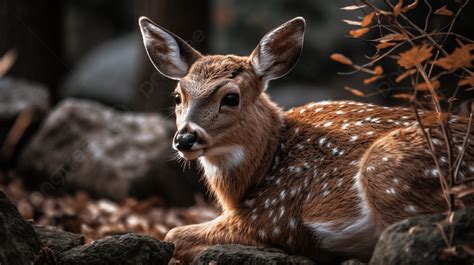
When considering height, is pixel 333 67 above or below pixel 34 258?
below

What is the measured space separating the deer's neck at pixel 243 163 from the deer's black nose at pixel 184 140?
563 mm

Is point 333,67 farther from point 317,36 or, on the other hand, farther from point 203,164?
point 203,164

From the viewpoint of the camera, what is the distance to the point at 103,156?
10.4 m

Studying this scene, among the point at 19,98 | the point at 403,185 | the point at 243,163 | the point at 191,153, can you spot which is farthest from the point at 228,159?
the point at 19,98

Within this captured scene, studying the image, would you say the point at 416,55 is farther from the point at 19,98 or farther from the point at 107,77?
the point at 107,77

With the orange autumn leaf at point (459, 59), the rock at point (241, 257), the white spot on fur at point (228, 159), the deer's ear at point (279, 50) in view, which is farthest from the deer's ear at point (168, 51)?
the orange autumn leaf at point (459, 59)

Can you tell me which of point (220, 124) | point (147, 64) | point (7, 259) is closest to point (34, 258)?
point (7, 259)

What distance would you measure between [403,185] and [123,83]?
14.0 m

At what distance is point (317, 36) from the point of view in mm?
15531

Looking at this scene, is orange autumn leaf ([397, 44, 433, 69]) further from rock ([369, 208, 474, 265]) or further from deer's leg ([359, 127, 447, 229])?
rock ([369, 208, 474, 265])

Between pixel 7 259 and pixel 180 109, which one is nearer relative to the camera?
pixel 7 259

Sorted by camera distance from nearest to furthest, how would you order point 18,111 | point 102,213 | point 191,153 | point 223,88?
point 191,153, point 223,88, point 102,213, point 18,111

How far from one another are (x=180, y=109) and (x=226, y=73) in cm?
44

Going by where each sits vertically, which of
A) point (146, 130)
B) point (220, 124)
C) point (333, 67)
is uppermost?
point (220, 124)
